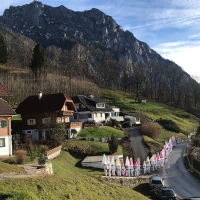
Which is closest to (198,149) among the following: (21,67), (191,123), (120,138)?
→ (120,138)

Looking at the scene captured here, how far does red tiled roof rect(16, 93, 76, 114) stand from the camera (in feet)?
148

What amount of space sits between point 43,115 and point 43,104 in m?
2.21

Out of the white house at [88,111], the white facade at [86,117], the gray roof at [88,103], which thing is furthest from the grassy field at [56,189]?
the gray roof at [88,103]

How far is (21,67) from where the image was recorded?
10512cm

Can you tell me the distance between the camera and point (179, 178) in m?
32.6

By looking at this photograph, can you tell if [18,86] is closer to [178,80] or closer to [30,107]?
[30,107]

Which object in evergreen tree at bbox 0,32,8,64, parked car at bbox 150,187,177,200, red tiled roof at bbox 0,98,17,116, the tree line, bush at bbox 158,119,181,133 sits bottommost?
parked car at bbox 150,187,177,200

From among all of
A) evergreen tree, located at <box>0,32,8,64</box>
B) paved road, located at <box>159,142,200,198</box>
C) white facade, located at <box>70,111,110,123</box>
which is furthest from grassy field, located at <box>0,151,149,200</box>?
evergreen tree, located at <box>0,32,8,64</box>

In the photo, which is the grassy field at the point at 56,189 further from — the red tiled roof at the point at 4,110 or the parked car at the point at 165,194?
the red tiled roof at the point at 4,110

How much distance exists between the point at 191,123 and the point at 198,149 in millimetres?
37135

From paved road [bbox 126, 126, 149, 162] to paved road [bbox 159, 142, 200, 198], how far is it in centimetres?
355

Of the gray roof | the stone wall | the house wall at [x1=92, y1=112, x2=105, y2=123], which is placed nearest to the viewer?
the stone wall

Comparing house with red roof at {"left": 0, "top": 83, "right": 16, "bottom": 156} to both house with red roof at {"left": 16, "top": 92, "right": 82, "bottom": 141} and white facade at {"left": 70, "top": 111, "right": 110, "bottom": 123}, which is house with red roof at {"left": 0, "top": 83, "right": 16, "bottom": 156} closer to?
house with red roof at {"left": 16, "top": 92, "right": 82, "bottom": 141}

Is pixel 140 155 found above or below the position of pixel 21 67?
below
